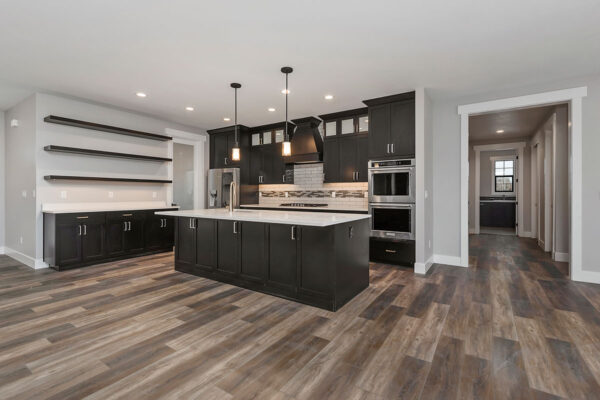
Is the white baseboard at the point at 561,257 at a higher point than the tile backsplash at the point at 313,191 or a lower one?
lower

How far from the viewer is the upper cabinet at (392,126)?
4.37 metres

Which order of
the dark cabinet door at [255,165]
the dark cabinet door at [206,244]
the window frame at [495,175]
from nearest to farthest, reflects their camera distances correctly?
the dark cabinet door at [206,244], the dark cabinet door at [255,165], the window frame at [495,175]

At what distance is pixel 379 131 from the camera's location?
4.66 meters

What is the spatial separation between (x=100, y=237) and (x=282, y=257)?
130 inches

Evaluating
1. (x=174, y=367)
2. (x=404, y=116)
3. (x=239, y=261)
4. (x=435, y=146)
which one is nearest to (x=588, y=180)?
(x=435, y=146)

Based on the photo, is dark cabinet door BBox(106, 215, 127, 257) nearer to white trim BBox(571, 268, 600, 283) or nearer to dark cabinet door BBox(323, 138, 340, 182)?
dark cabinet door BBox(323, 138, 340, 182)

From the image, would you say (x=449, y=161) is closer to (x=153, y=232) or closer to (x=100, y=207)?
(x=153, y=232)

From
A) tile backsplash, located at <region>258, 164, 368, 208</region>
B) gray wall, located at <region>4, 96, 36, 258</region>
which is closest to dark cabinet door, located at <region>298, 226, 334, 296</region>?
tile backsplash, located at <region>258, 164, 368, 208</region>

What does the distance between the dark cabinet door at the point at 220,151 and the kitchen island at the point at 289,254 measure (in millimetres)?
3129

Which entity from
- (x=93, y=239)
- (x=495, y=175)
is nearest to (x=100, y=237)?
(x=93, y=239)

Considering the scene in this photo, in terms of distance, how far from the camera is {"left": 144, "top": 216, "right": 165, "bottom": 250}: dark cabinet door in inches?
204

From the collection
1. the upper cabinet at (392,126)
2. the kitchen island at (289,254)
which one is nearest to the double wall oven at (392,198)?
the upper cabinet at (392,126)

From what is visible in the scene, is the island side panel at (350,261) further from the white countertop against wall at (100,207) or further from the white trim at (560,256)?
the white countertop against wall at (100,207)

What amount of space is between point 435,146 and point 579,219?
2082 millimetres
